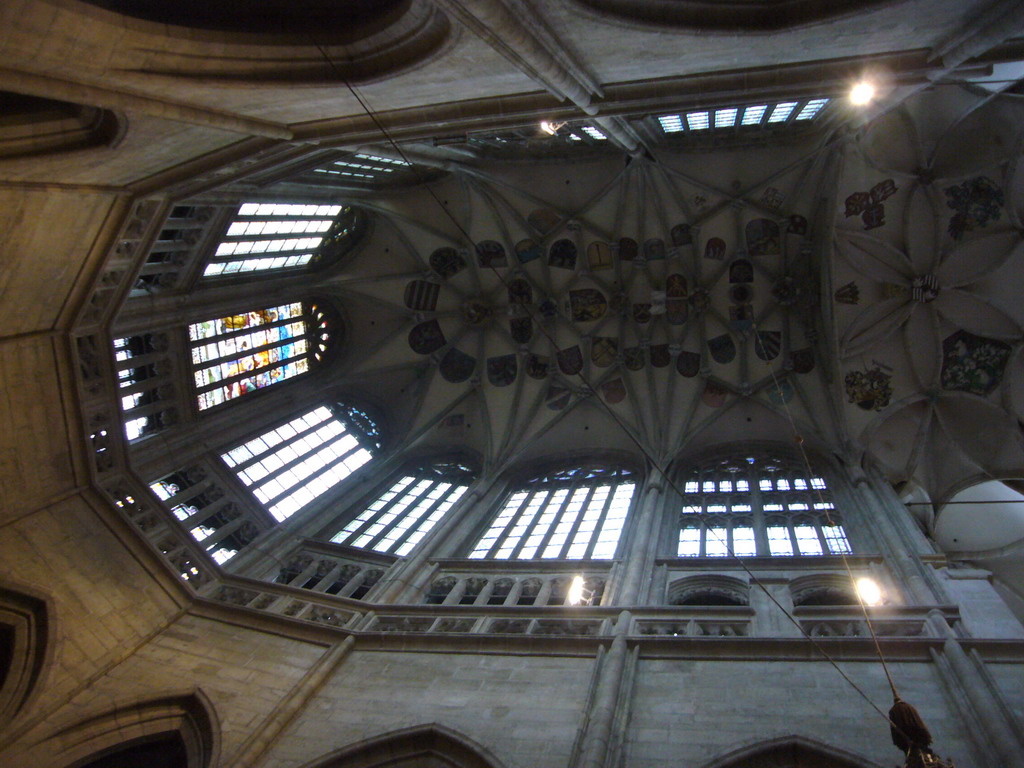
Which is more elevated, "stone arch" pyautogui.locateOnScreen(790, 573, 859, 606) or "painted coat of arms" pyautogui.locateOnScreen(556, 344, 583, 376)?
"painted coat of arms" pyautogui.locateOnScreen(556, 344, 583, 376)

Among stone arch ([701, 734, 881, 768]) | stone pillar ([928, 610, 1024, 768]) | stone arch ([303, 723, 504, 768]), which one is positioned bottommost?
stone arch ([303, 723, 504, 768])

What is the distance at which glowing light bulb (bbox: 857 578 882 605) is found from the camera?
38.1 ft

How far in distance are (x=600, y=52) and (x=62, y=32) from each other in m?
5.11

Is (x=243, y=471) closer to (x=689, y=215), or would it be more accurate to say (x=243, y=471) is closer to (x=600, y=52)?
(x=600, y=52)

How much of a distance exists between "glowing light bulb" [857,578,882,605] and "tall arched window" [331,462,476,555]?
29.2ft

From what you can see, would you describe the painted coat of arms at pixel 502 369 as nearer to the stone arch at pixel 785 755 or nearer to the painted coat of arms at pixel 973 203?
the painted coat of arms at pixel 973 203

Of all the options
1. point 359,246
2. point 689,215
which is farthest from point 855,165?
point 359,246

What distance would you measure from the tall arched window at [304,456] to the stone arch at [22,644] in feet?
21.3

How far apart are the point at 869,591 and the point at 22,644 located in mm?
12355

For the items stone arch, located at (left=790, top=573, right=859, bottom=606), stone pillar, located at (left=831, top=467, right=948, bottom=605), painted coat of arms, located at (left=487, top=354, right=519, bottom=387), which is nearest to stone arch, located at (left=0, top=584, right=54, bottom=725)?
stone arch, located at (left=790, top=573, right=859, bottom=606)

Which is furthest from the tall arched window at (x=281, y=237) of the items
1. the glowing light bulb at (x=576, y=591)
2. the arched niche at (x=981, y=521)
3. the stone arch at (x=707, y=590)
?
the arched niche at (x=981, y=521)

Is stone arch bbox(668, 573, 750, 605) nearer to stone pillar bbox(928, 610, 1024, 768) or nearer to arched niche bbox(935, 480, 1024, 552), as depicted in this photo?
stone pillar bbox(928, 610, 1024, 768)

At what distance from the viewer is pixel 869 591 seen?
12008 mm

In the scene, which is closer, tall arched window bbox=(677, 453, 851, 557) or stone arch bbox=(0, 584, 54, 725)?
stone arch bbox=(0, 584, 54, 725)
